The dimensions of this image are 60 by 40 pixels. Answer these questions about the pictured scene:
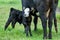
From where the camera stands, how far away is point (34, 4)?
1265 centimetres

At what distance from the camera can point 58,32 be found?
45.8 ft

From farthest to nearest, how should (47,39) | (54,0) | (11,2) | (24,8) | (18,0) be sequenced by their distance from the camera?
(18,0), (11,2), (24,8), (54,0), (47,39)

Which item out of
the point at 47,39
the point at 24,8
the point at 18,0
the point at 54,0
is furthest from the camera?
the point at 18,0

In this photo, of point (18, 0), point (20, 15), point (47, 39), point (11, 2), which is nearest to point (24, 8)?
point (20, 15)

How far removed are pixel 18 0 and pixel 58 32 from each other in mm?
12606

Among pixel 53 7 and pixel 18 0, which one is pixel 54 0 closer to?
pixel 53 7

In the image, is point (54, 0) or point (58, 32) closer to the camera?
point (54, 0)

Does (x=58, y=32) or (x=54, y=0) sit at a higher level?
(x=54, y=0)

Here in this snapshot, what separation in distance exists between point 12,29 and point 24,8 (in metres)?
1.04

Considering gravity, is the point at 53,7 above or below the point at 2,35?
above

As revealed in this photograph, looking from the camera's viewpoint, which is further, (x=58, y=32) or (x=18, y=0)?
(x=18, y=0)

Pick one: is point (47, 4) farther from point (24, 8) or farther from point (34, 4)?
point (24, 8)

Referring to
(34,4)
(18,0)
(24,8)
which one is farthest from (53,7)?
(18,0)

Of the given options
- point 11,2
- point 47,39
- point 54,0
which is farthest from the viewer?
point 11,2
